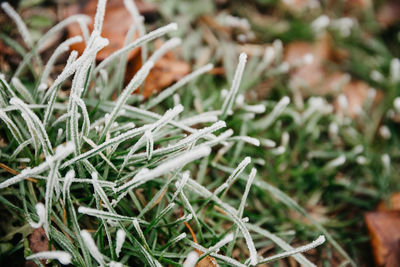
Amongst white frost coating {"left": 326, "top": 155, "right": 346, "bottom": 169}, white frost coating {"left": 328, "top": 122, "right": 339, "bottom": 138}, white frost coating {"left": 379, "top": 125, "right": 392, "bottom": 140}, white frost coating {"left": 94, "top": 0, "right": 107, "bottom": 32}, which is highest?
white frost coating {"left": 94, "top": 0, "right": 107, "bottom": 32}

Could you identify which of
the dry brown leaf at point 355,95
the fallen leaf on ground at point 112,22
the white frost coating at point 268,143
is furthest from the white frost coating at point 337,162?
the fallen leaf on ground at point 112,22

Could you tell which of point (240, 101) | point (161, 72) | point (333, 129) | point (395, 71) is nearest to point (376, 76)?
point (395, 71)

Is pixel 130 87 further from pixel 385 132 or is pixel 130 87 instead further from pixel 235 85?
pixel 385 132

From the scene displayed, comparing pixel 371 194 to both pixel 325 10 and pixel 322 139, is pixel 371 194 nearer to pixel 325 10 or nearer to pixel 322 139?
pixel 322 139

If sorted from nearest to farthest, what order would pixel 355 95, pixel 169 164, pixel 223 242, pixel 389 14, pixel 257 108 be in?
pixel 169 164 → pixel 223 242 → pixel 257 108 → pixel 355 95 → pixel 389 14

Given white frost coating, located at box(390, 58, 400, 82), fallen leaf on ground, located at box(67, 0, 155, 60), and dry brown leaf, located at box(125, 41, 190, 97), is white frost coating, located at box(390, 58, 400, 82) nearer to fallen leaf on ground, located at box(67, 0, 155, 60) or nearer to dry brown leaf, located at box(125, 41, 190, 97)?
dry brown leaf, located at box(125, 41, 190, 97)

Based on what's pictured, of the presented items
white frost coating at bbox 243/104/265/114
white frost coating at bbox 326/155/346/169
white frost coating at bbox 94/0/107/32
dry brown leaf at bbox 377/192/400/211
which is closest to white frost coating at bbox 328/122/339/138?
white frost coating at bbox 326/155/346/169

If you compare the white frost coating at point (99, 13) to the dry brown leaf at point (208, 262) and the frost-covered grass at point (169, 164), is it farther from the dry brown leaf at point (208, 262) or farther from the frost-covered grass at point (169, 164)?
the dry brown leaf at point (208, 262)
